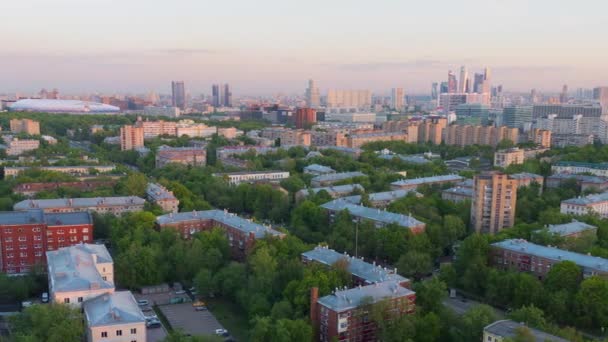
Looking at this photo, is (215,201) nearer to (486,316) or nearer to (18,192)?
(18,192)

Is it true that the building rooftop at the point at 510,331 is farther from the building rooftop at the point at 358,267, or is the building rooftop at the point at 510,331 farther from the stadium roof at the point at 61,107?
the stadium roof at the point at 61,107

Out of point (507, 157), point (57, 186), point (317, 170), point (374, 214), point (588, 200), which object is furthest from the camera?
point (507, 157)

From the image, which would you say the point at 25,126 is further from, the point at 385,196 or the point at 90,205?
the point at 385,196

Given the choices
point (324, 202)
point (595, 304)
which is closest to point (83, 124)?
point (324, 202)

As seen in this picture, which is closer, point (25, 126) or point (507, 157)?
point (507, 157)

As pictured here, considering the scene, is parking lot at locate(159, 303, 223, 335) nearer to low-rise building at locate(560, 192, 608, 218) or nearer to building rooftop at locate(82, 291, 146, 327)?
building rooftop at locate(82, 291, 146, 327)

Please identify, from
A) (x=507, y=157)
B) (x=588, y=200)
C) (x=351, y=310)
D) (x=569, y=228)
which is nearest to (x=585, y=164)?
(x=507, y=157)

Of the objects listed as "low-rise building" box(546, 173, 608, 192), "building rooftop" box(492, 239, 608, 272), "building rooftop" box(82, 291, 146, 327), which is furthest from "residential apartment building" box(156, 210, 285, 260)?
"low-rise building" box(546, 173, 608, 192)
